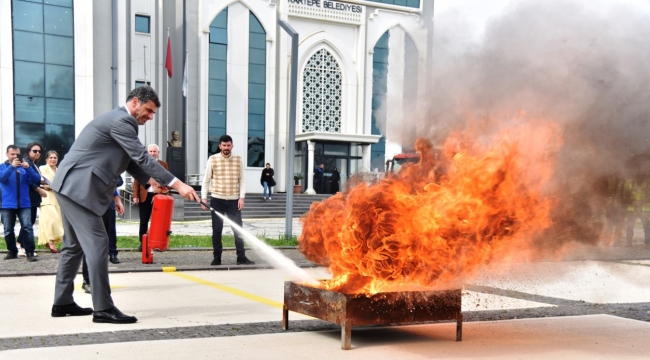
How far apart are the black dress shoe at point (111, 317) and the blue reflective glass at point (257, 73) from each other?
31637mm

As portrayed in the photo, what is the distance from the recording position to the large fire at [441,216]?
5410 mm

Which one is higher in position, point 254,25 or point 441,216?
point 254,25

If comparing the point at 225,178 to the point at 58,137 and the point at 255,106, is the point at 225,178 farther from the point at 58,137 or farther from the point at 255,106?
the point at 255,106

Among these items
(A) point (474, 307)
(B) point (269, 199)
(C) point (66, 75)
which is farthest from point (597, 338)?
(C) point (66, 75)

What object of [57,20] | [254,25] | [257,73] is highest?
[254,25]

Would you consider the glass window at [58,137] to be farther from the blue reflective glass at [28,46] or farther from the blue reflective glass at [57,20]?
the blue reflective glass at [57,20]

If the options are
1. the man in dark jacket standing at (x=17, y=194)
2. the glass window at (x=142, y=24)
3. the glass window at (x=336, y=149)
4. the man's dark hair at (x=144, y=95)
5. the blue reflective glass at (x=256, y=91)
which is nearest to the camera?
the man's dark hair at (x=144, y=95)

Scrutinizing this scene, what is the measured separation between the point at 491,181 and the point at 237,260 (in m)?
6.26

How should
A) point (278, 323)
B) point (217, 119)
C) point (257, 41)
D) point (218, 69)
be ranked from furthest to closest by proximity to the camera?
point (257, 41) → point (217, 119) → point (218, 69) → point (278, 323)

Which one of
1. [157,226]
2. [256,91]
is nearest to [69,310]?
[157,226]

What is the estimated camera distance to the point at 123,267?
9.99 metres

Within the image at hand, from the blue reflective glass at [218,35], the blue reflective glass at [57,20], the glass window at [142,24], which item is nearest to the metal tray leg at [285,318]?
the blue reflective glass at [57,20]

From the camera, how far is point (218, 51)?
3591 cm

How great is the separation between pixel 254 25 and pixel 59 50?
1048 cm
